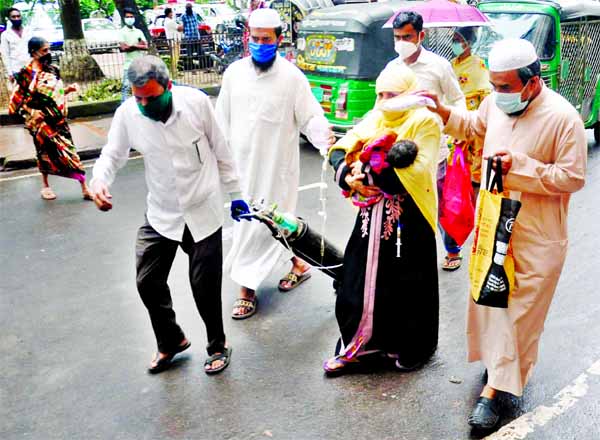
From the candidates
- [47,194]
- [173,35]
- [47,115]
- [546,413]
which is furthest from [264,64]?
[173,35]

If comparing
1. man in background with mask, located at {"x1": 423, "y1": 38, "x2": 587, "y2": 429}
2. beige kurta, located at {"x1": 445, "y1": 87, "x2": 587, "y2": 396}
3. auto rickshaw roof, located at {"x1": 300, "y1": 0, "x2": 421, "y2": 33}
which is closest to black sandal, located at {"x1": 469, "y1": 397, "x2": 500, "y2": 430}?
man in background with mask, located at {"x1": 423, "y1": 38, "x2": 587, "y2": 429}

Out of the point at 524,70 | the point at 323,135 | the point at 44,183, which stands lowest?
the point at 44,183

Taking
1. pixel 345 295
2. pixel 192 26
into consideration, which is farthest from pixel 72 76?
pixel 345 295

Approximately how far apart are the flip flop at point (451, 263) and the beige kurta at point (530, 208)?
1.75m

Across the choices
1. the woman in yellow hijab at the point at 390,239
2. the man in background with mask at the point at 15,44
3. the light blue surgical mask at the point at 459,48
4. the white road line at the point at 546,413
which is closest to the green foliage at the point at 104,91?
the man in background with mask at the point at 15,44

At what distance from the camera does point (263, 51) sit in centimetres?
436

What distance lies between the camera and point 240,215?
3.97 m

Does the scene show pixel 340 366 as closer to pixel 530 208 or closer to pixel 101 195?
pixel 530 208

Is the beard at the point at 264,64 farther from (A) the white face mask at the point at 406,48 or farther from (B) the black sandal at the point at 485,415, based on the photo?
(B) the black sandal at the point at 485,415

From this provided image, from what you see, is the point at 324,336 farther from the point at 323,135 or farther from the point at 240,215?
the point at 323,135

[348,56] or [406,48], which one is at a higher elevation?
[406,48]

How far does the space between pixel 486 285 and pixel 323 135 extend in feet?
5.35

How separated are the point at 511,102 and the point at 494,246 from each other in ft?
2.17

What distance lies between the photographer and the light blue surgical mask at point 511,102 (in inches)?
119
